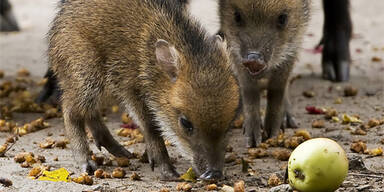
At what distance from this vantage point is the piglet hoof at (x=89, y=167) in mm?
4348

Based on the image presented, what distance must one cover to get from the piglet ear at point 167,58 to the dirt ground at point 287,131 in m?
0.48

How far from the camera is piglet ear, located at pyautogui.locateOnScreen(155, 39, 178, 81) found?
4082mm

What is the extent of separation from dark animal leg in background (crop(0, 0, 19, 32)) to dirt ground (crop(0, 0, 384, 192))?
0.14 metres

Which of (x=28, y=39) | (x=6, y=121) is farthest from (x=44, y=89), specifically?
(x=28, y=39)

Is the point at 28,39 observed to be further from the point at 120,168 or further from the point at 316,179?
the point at 316,179

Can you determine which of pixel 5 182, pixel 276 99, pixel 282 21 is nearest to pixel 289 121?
pixel 276 99

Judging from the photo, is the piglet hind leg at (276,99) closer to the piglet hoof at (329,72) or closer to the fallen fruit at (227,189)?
the fallen fruit at (227,189)

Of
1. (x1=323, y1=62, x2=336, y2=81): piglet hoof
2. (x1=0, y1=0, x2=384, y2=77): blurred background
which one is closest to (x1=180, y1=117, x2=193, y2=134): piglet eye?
(x1=0, y1=0, x2=384, y2=77): blurred background

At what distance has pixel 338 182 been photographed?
3609 millimetres

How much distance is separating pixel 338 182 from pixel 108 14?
1.76 m

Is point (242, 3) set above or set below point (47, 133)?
above

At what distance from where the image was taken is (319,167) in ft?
11.7

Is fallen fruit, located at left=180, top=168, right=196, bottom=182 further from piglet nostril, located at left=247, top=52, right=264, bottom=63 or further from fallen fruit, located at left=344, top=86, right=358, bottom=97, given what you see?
fallen fruit, located at left=344, top=86, right=358, bottom=97

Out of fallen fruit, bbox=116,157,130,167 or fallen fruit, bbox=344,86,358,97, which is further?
fallen fruit, bbox=344,86,358,97
